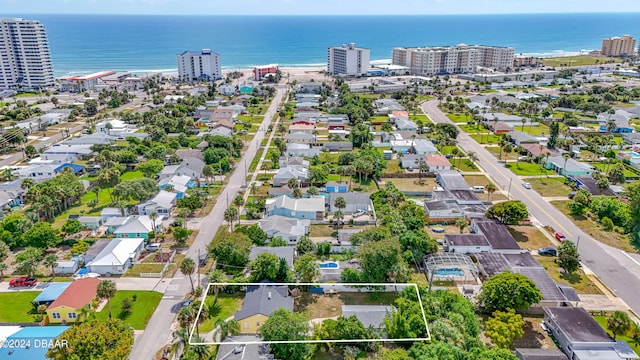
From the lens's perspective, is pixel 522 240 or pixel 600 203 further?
pixel 600 203

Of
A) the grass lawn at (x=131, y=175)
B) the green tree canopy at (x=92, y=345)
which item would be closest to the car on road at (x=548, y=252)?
the green tree canopy at (x=92, y=345)

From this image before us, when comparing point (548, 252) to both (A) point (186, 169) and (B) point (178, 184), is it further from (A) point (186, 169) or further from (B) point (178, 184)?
(A) point (186, 169)

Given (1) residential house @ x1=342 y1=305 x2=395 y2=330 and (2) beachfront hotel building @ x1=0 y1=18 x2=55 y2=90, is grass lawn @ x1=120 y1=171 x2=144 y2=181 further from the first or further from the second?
(2) beachfront hotel building @ x1=0 y1=18 x2=55 y2=90

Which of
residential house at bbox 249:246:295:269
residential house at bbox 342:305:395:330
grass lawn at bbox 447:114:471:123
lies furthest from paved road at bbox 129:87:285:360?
grass lawn at bbox 447:114:471:123

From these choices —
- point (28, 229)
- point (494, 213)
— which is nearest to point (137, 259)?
point (28, 229)

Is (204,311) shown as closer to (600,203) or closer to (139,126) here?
(600,203)
